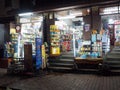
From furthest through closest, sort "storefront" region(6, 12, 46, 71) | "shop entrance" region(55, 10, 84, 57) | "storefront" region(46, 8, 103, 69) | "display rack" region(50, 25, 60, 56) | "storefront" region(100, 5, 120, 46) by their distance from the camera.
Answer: "storefront" region(100, 5, 120, 46) → "storefront" region(6, 12, 46, 71) → "shop entrance" region(55, 10, 84, 57) → "display rack" region(50, 25, 60, 56) → "storefront" region(46, 8, 103, 69)

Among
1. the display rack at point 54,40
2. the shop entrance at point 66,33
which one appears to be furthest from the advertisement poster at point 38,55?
the shop entrance at point 66,33

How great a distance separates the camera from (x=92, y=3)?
1365 cm

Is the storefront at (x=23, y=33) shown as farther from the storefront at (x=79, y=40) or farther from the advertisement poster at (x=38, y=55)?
the advertisement poster at (x=38, y=55)

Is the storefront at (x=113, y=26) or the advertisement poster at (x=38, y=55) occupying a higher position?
the storefront at (x=113, y=26)

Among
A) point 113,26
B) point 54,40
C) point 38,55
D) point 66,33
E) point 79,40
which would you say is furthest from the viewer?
point 113,26

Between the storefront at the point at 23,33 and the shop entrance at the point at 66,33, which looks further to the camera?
the storefront at the point at 23,33

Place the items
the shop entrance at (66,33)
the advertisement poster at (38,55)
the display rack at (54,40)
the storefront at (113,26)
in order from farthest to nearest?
the storefront at (113,26)
the shop entrance at (66,33)
the display rack at (54,40)
the advertisement poster at (38,55)

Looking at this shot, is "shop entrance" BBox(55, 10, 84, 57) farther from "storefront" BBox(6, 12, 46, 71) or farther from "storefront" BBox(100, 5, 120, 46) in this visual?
"storefront" BBox(100, 5, 120, 46)

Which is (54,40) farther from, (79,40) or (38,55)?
(38,55)

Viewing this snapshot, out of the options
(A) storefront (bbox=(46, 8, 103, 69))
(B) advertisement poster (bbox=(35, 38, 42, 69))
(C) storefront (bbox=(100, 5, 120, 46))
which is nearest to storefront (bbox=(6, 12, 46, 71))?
(A) storefront (bbox=(46, 8, 103, 69))

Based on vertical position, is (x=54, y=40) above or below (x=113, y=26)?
below

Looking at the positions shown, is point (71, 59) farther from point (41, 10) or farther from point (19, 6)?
point (19, 6)

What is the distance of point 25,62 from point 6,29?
8.44m

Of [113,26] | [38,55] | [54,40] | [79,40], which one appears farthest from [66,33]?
[113,26]
